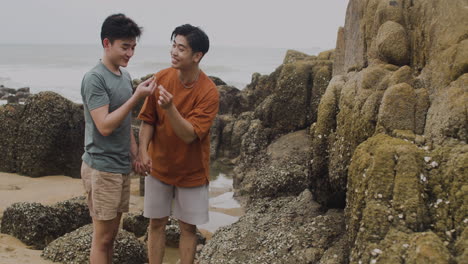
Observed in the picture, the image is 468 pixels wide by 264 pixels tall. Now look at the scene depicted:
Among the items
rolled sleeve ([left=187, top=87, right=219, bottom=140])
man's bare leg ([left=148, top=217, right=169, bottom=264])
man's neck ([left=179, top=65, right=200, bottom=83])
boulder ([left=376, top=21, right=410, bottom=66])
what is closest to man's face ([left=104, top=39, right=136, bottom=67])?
man's neck ([left=179, top=65, right=200, bottom=83])

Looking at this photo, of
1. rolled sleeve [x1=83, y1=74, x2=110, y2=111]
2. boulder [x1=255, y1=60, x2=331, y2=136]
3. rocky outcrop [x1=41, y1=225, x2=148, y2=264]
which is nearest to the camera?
rolled sleeve [x1=83, y1=74, x2=110, y2=111]

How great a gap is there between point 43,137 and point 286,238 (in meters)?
8.11

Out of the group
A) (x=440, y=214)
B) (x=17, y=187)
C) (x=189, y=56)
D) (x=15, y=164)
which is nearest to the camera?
Answer: (x=440, y=214)

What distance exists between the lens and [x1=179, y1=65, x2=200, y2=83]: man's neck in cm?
427

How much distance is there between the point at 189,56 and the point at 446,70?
2581 mm

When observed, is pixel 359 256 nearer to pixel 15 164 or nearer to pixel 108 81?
pixel 108 81

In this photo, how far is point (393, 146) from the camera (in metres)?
4.07

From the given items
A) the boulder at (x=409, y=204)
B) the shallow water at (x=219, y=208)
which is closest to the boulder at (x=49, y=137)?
the shallow water at (x=219, y=208)

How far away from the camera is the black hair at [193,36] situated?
4168 millimetres

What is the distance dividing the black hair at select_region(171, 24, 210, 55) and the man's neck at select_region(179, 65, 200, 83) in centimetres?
Result: 19

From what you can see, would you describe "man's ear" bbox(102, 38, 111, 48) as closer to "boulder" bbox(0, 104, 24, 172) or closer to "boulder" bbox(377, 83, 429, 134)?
"boulder" bbox(377, 83, 429, 134)

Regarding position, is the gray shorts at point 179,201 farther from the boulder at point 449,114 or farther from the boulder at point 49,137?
the boulder at point 49,137

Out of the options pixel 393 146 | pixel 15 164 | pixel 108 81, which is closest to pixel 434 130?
pixel 393 146

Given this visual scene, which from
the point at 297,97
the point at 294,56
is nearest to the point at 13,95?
the point at 294,56
